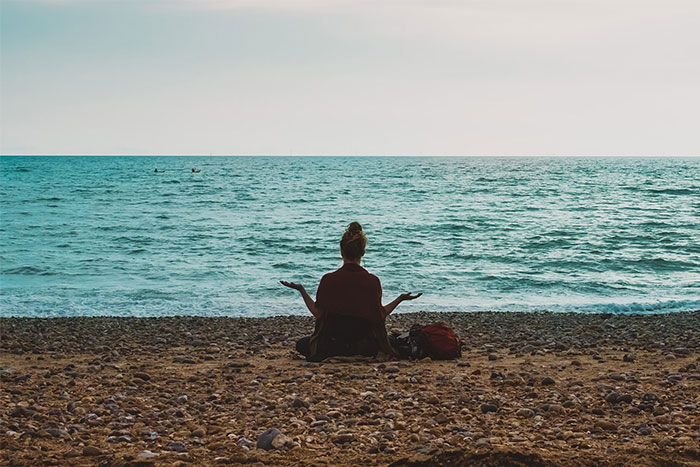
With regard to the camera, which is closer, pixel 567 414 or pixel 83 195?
pixel 567 414

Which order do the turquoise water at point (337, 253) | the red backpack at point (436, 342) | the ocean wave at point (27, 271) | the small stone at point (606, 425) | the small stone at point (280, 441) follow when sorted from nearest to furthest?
1. the small stone at point (280, 441)
2. the small stone at point (606, 425)
3. the red backpack at point (436, 342)
4. the turquoise water at point (337, 253)
5. the ocean wave at point (27, 271)

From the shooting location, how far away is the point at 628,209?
122 ft

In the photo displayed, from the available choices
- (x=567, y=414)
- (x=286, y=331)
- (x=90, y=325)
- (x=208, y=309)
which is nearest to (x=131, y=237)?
(x=208, y=309)

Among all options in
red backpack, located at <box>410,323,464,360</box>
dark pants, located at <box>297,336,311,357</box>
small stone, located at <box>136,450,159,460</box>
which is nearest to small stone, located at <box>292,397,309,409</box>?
small stone, located at <box>136,450,159,460</box>

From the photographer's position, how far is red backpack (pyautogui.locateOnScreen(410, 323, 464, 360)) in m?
8.62

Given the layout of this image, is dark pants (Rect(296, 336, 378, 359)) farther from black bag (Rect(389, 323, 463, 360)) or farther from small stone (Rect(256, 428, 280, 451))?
small stone (Rect(256, 428, 280, 451))

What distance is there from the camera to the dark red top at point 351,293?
8086mm

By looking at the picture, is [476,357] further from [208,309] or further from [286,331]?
[208,309]

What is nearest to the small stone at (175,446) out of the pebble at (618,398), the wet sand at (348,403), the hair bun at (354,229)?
the wet sand at (348,403)

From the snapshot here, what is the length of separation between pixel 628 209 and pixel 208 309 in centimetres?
2907

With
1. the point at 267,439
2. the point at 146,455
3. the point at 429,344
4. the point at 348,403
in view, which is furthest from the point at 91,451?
the point at 429,344

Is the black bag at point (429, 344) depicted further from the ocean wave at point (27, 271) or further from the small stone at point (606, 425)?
the ocean wave at point (27, 271)

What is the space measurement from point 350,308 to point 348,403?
2.04m

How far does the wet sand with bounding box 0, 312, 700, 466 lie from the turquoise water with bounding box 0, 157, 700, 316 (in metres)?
5.75
